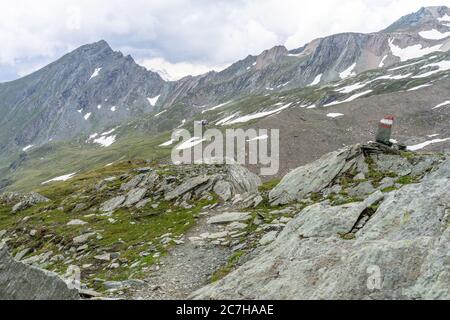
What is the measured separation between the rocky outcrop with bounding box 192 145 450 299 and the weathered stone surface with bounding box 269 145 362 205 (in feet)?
30.5

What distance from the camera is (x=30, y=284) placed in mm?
17359

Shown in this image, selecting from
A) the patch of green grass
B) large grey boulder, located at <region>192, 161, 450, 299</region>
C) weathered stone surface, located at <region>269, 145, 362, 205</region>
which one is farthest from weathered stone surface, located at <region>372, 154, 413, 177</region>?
the patch of green grass

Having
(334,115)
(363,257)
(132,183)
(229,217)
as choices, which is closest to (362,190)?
(229,217)

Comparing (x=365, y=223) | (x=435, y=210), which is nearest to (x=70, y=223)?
(x=365, y=223)

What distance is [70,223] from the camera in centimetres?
4178

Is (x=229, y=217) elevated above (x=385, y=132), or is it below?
below

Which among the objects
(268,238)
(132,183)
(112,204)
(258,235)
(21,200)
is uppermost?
(132,183)

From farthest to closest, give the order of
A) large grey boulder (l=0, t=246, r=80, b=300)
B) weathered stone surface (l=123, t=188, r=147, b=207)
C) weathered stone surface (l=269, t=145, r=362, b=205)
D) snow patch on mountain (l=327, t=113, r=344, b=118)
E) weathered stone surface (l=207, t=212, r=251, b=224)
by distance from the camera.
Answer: snow patch on mountain (l=327, t=113, r=344, b=118)
weathered stone surface (l=123, t=188, r=147, b=207)
weathered stone surface (l=269, t=145, r=362, b=205)
weathered stone surface (l=207, t=212, r=251, b=224)
large grey boulder (l=0, t=246, r=80, b=300)

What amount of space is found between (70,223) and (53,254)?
848 cm

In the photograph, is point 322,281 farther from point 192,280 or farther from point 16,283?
point 16,283

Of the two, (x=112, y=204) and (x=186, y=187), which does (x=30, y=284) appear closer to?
(x=186, y=187)

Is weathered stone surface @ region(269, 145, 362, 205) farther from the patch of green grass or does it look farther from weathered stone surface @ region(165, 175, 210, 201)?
weathered stone surface @ region(165, 175, 210, 201)

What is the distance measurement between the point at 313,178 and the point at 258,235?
945cm

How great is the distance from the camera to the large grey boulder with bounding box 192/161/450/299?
13148mm
